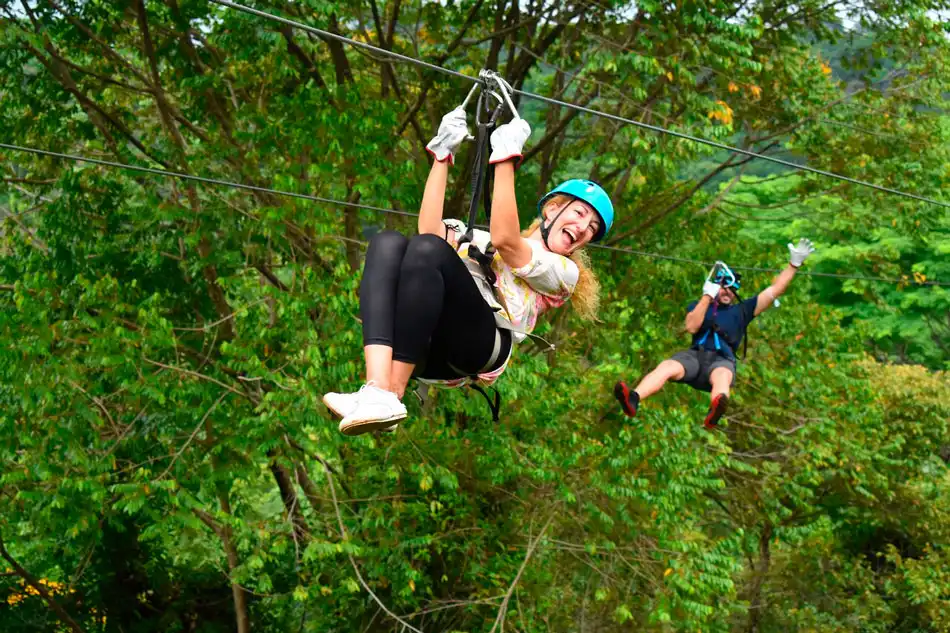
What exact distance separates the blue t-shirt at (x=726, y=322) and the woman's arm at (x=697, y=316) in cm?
6

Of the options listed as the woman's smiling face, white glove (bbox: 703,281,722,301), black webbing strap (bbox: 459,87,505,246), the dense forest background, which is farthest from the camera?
the dense forest background

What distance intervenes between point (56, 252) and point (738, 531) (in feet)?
20.5

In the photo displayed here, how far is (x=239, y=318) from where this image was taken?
7.93 m

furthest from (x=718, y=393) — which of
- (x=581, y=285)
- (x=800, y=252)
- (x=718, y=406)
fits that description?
(x=581, y=285)

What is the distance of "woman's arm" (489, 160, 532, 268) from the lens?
3.06 m

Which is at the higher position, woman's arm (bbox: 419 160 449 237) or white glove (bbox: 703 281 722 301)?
woman's arm (bbox: 419 160 449 237)

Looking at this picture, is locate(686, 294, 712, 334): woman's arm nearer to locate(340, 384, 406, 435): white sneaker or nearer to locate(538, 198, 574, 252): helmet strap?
locate(538, 198, 574, 252): helmet strap

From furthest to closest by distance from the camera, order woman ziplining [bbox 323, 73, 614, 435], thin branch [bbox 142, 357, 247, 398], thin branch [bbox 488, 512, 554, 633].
Result: 1. thin branch [bbox 488, 512, 554, 633]
2. thin branch [bbox 142, 357, 247, 398]
3. woman ziplining [bbox 323, 73, 614, 435]

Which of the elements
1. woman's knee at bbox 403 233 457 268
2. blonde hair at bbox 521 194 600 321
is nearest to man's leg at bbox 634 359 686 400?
blonde hair at bbox 521 194 600 321

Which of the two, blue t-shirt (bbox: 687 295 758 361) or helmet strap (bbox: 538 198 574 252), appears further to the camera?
blue t-shirt (bbox: 687 295 758 361)

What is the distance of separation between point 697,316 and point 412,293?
427 centimetres

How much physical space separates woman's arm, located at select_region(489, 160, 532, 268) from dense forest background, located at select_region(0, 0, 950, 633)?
416cm

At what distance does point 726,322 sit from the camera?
7.09 metres

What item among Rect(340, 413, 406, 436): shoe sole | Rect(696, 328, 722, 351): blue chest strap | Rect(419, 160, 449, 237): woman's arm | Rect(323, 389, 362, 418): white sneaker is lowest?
Rect(696, 328, 722, 351): blue chest strap
